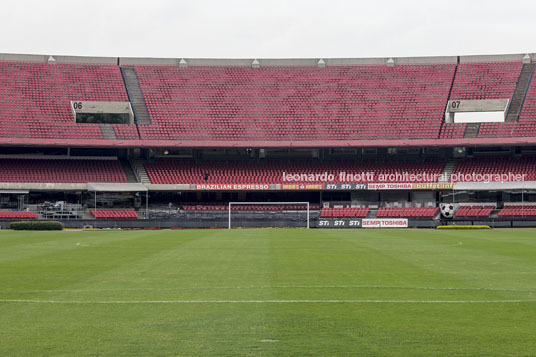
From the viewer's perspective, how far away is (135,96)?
222ft

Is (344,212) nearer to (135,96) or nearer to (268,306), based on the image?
(135,96)

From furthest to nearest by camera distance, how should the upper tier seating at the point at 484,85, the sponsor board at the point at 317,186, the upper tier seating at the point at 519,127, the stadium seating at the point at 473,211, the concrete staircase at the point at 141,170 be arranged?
1. the upper tier seating at the point at 484,85
2. the concrete staircase at the point at 141,170
3. the upper tier seating at the point at 519,127
4. the sponsor board at the point at 317,186
5. the stadium seating at the point at 473,211

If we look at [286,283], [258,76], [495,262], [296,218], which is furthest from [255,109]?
[286,283]

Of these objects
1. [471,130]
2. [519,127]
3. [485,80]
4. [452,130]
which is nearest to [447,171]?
[452,130]

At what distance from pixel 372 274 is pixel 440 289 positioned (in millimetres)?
3083

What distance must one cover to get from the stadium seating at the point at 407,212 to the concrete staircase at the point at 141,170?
24485mm

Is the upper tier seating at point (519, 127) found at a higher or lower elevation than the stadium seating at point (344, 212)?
higher

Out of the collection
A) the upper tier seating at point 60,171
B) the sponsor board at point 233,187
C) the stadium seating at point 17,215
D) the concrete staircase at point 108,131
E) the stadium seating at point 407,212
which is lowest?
the stadium seating at point 17,215

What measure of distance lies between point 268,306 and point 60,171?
54.3m

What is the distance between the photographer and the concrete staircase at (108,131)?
61531 mm

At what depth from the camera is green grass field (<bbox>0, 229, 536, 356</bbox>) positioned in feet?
25.9

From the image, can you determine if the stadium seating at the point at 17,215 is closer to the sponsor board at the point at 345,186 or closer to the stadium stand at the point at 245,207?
the stadium stand at the point at 245,207

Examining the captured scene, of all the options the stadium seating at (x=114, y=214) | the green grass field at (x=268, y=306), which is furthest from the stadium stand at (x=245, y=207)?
the green grass field at (x=268, y=306)

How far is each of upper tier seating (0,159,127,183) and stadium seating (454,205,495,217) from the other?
34.7 metres
